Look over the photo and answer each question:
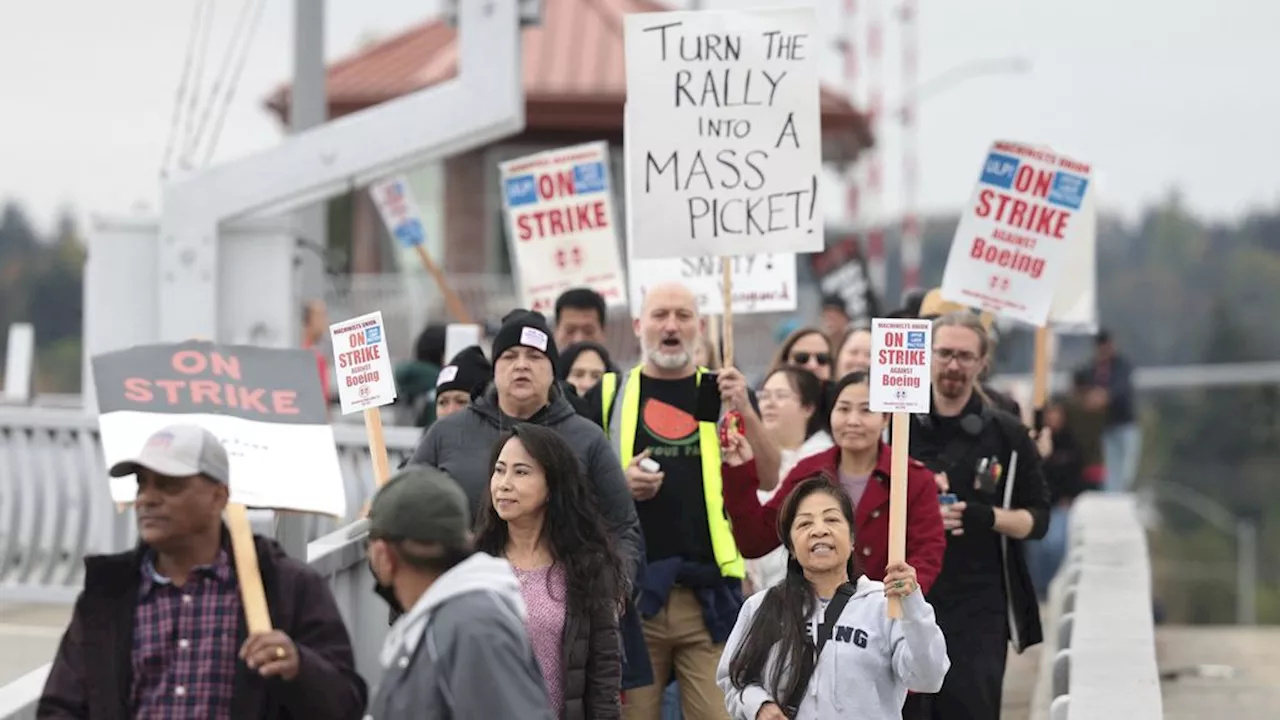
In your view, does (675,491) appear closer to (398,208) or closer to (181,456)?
(181,456)

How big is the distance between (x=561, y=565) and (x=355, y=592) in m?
2.04

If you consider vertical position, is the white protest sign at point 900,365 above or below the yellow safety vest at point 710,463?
above

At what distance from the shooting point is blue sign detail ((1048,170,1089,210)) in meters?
11.6

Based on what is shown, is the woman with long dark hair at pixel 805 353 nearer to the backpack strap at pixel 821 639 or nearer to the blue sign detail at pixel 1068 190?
the blue sign detail at pixel 1068 190

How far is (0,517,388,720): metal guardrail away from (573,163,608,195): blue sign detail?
17.4 ft

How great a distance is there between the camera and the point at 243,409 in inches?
265

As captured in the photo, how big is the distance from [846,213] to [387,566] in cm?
3179

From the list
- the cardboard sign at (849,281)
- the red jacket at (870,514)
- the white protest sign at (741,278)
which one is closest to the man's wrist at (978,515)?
the red jacket at (870,514)

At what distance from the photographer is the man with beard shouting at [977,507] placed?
8859 millimetres

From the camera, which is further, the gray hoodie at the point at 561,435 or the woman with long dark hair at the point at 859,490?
the woman with long dark hair at the point at 859,490

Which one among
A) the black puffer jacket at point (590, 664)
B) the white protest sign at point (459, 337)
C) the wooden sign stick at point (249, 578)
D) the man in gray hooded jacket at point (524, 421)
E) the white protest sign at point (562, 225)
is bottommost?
the black puffer jacket at point (590, 664)

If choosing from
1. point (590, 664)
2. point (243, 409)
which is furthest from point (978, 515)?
point (243, 409)

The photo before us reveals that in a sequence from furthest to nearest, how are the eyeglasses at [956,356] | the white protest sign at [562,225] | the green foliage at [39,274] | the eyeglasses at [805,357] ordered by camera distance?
the green foliage at [39,274] → the white protest sign at [562,225] → the eyeglasses at [805,357] → the eyeglasses at [956,356]

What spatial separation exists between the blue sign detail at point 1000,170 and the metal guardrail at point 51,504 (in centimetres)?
436
